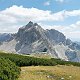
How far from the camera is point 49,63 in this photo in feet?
168

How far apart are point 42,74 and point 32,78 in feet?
12.6

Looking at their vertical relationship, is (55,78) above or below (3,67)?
below

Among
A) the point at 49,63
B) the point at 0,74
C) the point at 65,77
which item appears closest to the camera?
the point at 0,74

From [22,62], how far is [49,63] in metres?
5.45

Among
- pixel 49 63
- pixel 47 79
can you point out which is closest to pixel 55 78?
pixel 47 79

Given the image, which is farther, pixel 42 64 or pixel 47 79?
pixel 42 64

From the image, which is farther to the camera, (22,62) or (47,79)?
(22,62)

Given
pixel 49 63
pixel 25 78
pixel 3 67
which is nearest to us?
pixel 3 67

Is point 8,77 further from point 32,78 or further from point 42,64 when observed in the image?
point 42,64

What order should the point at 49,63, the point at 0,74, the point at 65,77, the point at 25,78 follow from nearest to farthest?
the point at 0,74
the point at 25,78
the point at 65,77
the point at 49,63

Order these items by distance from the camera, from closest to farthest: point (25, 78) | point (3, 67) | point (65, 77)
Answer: point (3, 67) < point (25, 78) < point (65, 77)

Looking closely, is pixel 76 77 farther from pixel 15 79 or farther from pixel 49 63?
pixel 49 63

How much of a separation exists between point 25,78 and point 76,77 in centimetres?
688

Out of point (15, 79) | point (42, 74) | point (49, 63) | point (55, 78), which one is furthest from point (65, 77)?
point (49, 63)
